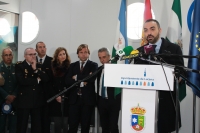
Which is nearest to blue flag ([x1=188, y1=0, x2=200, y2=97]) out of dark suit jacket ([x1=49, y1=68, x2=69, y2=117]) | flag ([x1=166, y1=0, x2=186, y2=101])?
flag ([x1=166, y1=0, x2=186, y2=101])

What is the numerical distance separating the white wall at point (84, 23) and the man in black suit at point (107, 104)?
3.70ft

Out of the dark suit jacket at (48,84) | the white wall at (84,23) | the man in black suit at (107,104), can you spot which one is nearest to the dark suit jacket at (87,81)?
the man in black suit at (107,104)

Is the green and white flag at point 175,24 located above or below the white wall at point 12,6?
below

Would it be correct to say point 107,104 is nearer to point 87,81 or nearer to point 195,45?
point 87,81

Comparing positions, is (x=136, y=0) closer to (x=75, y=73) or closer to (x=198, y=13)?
(x=198, y=13)

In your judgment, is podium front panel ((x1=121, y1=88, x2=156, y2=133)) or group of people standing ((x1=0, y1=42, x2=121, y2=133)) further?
group of people standing ((x1=0, y1=42, x2=121, y2=133))

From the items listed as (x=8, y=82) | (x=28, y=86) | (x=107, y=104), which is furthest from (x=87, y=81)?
(x=8, y=82)

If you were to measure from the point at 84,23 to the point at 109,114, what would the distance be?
205 centimetres

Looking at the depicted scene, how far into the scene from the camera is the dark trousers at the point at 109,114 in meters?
3.37

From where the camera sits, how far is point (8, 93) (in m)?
3.80

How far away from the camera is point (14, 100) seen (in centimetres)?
385

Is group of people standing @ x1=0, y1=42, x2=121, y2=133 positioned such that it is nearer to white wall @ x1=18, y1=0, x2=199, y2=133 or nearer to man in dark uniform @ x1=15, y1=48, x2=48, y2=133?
man in dark uniform @ x1=15, y1=48, x2=48, y2=133

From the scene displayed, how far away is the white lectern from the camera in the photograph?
1.80 m

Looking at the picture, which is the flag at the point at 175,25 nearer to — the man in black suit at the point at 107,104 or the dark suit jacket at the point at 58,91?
the man in black suit at the point at 107,104
